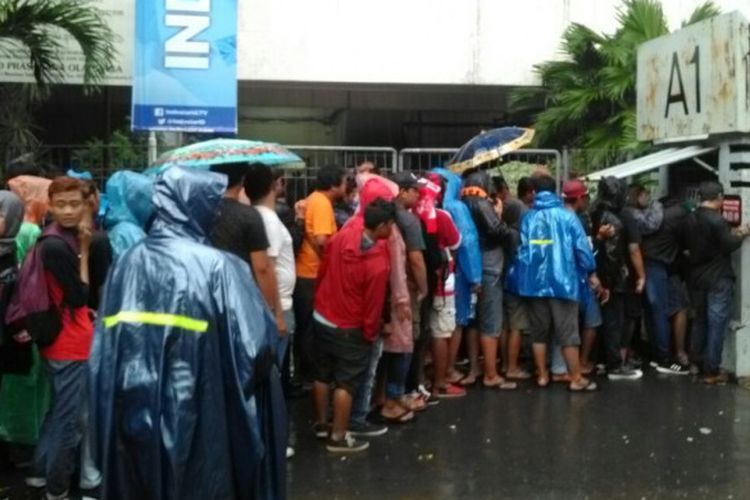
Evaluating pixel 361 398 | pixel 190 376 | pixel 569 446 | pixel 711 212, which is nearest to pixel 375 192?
pixel 361 398

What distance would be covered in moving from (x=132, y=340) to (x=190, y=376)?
0.82ft

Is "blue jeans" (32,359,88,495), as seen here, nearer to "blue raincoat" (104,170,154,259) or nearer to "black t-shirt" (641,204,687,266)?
"blue raincoat" (104,170,154,259)

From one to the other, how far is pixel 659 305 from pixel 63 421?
573 cm

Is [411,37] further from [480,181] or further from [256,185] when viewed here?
[256,185]

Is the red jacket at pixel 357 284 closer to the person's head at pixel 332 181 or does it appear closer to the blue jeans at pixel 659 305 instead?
the person's head at pixel 332 181

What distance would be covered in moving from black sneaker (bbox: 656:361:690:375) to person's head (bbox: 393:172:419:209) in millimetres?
3220

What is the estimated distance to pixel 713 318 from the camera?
8938mm

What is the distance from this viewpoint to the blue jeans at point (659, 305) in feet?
31.0

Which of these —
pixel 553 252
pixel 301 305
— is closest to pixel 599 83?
pixel 553 252

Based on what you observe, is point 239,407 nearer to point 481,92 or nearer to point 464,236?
point 464,236

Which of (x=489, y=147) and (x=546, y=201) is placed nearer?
(x=546, y=201)

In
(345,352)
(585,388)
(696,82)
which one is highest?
(696,82)

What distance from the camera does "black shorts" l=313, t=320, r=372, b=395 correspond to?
682cm

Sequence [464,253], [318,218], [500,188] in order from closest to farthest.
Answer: [318,218], [464,253], [500,188]
